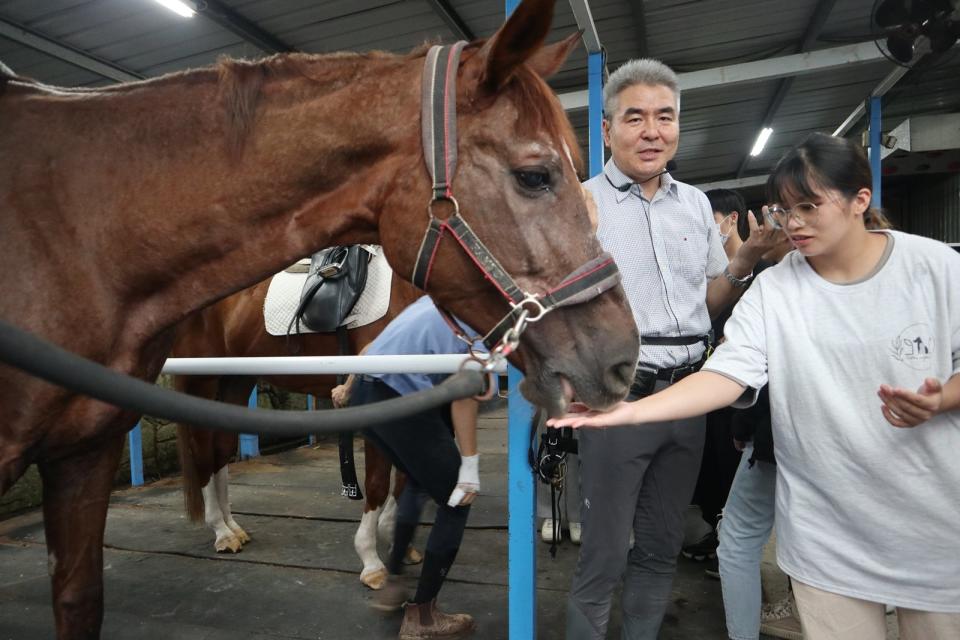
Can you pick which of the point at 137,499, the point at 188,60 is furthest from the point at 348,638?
A: the point at 188,60

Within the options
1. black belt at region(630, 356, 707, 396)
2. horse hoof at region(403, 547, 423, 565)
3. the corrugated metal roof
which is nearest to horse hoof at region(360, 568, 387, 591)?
horse hoof at region(403, 547, 423, 565)

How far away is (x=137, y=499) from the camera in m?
4.37

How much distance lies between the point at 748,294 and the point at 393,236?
87cm

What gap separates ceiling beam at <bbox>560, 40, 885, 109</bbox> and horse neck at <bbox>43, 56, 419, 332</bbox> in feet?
19.5

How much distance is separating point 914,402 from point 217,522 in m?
3.37

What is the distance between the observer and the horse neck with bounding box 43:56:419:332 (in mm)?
1148

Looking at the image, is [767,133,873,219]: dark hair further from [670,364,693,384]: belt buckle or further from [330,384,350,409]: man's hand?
[330,384,350,409]: man's hand

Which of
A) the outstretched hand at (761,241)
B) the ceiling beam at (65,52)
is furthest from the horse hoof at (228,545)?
the ceiling beam at (65,52)

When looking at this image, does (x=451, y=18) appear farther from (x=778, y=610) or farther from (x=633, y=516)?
(x=778, y=610)

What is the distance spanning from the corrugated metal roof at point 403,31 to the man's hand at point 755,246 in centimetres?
263

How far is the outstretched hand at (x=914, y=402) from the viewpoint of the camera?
104 cm

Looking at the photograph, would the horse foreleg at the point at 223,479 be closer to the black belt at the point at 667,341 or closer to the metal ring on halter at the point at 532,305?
the black belt at the point at 667,341

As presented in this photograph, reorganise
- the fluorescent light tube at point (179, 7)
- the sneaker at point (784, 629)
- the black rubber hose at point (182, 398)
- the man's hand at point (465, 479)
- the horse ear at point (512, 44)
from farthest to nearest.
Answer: the fluorescent light tube at point (179, 7)
the sneaker at point (784, 629)
the man's hand at point (465, 479)
the horse ear at point (512, 44)
the black rubber hose at point (182, 398)

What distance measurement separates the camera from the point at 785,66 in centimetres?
613
